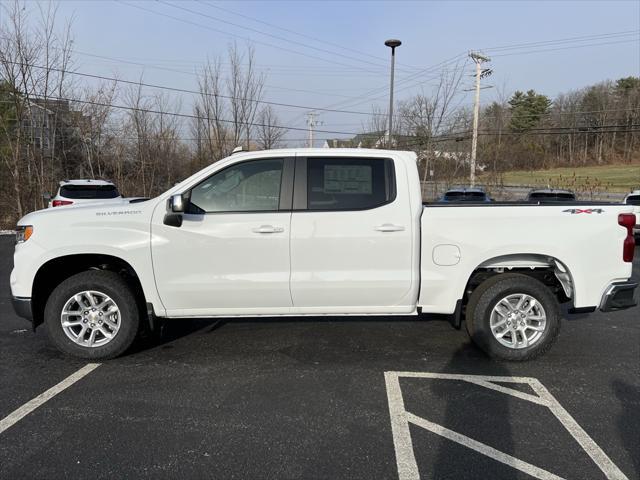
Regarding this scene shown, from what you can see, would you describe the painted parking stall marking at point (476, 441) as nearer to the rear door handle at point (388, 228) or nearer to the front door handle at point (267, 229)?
→ the rear door handle at point (388, 228)

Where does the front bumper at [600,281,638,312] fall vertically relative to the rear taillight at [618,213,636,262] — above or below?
below

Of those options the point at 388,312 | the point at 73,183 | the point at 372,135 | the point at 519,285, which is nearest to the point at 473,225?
the point at 519,285

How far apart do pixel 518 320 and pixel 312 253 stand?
80.7 inches

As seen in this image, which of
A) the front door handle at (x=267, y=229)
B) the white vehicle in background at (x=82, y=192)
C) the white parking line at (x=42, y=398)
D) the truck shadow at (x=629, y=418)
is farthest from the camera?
the white vehicle in background at (x=82, y=192)

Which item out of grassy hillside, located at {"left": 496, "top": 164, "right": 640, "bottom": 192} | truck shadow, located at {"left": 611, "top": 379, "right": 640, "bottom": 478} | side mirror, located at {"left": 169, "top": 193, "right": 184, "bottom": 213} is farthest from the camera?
grassy hillside, located at {"left": 496, "top": 164, "right": 640, "bottom": 192}

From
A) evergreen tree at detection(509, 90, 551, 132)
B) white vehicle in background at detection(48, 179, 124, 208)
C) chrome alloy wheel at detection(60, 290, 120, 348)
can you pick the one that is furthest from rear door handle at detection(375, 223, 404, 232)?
evergreen tree at detection(509, 90, 551, 132)

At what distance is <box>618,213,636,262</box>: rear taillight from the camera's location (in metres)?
4.11

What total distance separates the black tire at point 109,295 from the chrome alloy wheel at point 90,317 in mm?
34

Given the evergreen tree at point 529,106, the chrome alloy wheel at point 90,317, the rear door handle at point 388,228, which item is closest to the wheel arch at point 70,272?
the chrome alloy wheel at point 90,317

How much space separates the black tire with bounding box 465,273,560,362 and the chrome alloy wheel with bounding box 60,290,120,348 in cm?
337

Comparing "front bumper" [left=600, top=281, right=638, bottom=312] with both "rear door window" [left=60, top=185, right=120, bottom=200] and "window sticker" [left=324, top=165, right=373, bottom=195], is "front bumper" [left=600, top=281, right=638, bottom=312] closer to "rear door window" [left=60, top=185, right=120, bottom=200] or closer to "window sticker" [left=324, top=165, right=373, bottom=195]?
"window sticker" [left=324, top=165, right=373, bottom=195]

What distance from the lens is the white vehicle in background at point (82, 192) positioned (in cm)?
1047

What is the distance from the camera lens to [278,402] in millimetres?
3480

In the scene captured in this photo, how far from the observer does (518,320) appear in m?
4.27
